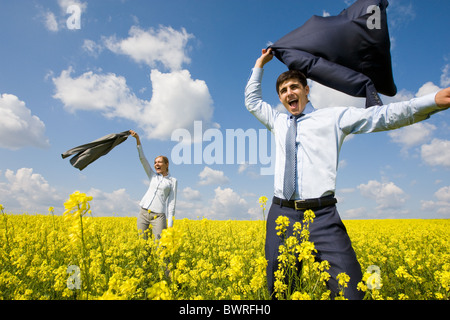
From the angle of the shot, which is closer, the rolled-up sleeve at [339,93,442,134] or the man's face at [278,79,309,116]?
the rolled-up sleeve at [339,93,442,134]

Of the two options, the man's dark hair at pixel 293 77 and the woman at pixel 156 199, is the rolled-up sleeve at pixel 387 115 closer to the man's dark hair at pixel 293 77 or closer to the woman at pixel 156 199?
the man's dark hair at pixel 293 77

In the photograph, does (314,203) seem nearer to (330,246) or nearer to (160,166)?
(330,246)

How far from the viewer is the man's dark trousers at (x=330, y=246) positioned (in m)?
1.99

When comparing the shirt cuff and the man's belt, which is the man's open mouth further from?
the man's belt

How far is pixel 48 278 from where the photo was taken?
123 inches

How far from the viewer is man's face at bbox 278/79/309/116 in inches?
101

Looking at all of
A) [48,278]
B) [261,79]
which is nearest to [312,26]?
[261,79]

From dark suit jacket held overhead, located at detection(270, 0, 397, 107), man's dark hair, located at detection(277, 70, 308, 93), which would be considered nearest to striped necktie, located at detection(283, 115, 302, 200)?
man's dark hair, located at detection(277, 70, 308, 93)

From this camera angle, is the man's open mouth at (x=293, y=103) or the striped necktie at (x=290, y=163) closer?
the striped necktie at (x=290, y=163)

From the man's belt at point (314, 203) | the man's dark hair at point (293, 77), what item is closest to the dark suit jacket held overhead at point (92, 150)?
the man's dark hair at point (293, 77)

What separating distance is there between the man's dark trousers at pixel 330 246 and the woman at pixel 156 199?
3.06 metres

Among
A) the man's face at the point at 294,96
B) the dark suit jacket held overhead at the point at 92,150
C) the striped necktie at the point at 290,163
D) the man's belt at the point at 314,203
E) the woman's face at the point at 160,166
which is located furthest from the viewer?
the woman's face at the point at 160,166

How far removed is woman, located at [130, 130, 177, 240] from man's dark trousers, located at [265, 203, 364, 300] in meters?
3.06
